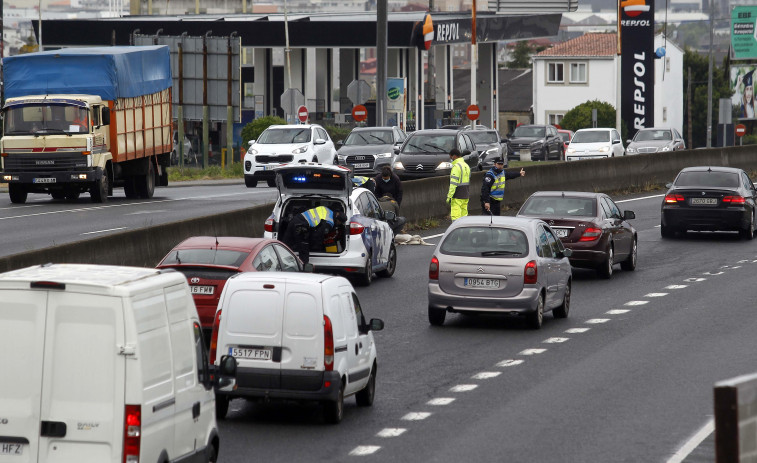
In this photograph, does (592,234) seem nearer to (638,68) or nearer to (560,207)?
(560,207)

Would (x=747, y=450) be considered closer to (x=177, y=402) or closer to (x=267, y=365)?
(x=177, y=402)

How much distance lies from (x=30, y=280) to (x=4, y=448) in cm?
102

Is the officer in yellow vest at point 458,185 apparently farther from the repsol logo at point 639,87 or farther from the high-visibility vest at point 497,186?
the repsol logo at point 639,87

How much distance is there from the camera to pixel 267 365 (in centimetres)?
1328

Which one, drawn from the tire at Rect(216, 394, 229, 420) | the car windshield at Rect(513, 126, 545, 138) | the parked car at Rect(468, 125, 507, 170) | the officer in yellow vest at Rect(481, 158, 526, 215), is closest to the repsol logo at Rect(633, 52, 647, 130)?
the car windshield at Rect(513, 126, 545, 138)

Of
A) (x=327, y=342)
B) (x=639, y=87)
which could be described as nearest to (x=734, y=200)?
(x=327, y=342)

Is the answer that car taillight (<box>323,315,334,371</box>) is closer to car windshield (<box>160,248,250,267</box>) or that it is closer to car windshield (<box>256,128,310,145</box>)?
car windshield (<box>160,248,250,267</box>)

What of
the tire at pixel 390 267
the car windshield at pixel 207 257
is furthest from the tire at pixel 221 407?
the tire at pixel 390 267

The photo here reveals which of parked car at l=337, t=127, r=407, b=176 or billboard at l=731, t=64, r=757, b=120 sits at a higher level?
billboard at l=731, t=64, r=757, b=120

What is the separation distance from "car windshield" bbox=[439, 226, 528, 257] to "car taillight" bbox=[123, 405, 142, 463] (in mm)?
11142

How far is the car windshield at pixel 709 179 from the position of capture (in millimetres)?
32594

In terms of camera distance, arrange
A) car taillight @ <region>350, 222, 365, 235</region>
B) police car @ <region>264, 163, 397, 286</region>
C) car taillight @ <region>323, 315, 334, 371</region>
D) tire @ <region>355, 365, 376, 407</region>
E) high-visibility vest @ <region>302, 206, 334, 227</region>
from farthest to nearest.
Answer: car taillight @ <region>350, 222, 365, 235</region> < high-visibility vest @ <region>302, 206, 334, 227</region> < police car @ <region>264, 163, 397, 286</region> < tire @ <region>355, 365, 376, 407</region> < car taillight @ <region>323, 315, 334, 371</region>

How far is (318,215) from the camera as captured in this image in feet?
74.7

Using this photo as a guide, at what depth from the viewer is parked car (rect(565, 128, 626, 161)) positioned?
56281 mm
